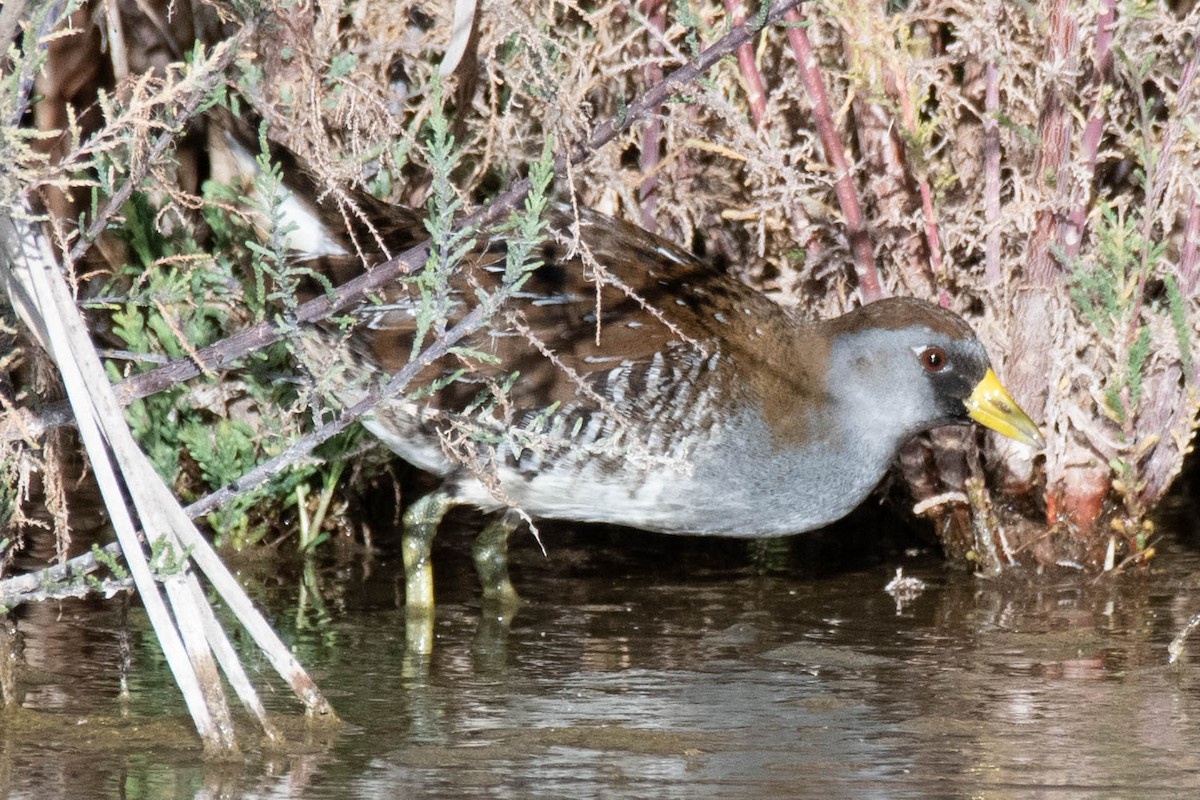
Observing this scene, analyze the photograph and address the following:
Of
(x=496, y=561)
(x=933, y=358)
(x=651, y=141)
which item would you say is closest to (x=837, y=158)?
(x=933, y=358)

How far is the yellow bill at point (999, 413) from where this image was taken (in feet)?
14.7

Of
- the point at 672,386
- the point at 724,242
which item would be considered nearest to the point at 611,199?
the point at 724,242

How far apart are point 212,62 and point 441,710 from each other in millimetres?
1493

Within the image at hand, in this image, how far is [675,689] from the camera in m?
3.84

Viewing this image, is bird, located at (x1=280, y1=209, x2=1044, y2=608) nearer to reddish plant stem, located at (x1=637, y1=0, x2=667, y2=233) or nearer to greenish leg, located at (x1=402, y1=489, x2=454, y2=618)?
greenish leg, located at (x1=402, y1=489, x2=454, y2=618)

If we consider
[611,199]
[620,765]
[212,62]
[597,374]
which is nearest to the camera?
[212,62]

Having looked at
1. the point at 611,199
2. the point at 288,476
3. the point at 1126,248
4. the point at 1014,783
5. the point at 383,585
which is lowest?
the point at 1014,783

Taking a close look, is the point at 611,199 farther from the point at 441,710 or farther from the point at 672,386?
the point at 441,710

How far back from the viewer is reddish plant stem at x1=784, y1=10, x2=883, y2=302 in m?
4.46

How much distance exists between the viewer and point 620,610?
4699mm

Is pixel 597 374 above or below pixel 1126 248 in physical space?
below

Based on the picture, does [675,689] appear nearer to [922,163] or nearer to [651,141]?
[922,163]

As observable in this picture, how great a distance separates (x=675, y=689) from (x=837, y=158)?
1588 mm

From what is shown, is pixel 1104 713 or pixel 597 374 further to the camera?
pixel 597 374
